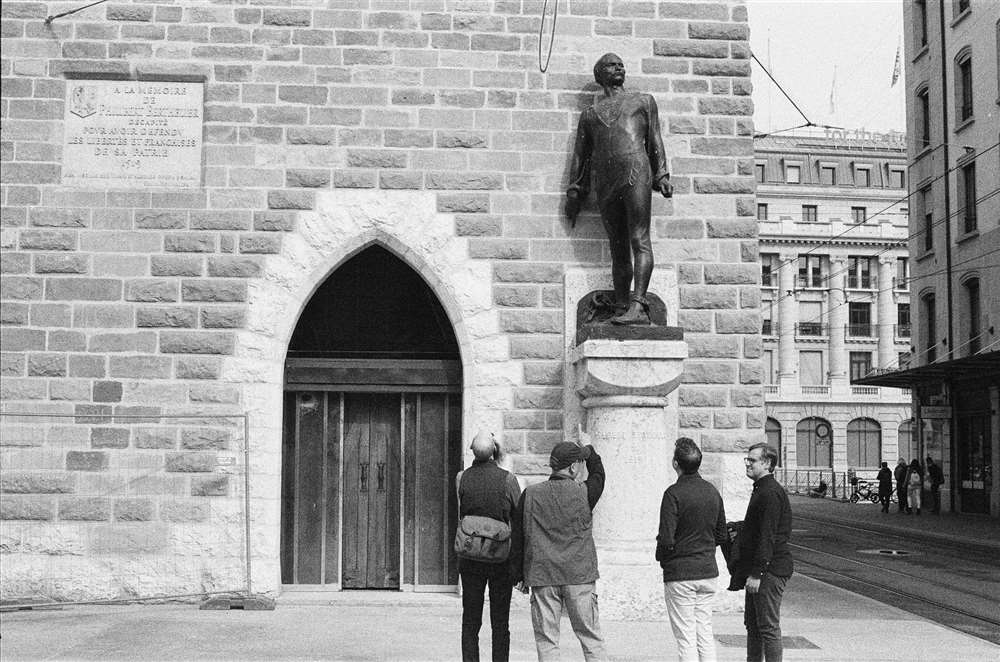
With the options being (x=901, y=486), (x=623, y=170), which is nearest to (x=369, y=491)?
(x=623, y=170)

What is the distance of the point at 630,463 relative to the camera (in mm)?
8977

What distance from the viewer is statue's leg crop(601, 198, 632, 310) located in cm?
952

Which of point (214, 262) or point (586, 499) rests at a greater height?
point (214, 262)

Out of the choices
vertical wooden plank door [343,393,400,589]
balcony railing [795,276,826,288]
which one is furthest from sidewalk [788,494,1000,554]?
balcony railing [795,276,826,288]

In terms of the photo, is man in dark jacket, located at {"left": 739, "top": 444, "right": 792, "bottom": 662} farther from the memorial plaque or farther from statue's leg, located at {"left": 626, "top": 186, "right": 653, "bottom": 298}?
the memorial plaque

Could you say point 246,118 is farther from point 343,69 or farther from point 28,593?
point 28,593

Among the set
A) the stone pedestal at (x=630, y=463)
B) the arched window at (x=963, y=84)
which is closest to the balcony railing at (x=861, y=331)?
the arched window at (x=963, y=84)

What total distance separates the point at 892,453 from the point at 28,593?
199 ft

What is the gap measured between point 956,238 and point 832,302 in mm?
34936

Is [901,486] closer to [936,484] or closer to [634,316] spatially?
[936,484]

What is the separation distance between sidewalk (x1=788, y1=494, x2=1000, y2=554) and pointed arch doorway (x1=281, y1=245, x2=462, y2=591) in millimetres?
12603

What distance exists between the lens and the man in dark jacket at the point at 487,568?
6676mm

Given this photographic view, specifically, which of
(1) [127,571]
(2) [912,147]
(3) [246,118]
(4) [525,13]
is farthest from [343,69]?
(2) [912,147]

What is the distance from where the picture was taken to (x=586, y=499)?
258 inches
